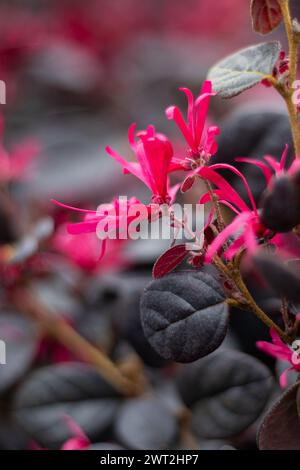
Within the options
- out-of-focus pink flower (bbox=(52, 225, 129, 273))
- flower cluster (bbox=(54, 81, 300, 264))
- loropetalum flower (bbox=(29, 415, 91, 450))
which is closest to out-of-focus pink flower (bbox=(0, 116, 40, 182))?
out-of-focus pink flower (bbox=(52, 225, 129, 273))

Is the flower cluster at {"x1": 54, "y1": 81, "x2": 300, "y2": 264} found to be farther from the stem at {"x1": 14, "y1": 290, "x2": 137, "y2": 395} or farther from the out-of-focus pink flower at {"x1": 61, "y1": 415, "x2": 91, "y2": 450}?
the stem at {"x1": 14, "y1": 290, "x2": 137, "y2": 395}

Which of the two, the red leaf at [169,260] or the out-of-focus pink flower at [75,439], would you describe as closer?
the red leaf at [169,260]

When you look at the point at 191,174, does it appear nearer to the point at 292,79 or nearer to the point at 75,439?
the point at 292,79

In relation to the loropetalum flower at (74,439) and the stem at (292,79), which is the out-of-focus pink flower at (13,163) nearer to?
the loropetalum flower at (74,439)

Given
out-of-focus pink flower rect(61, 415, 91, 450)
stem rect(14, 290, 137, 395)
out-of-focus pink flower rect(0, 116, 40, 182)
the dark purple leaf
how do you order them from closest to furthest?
1. the dark purple leaf
2. out-of-focus pink flower rect(61, 415, 91, 450)
3. stem rect(14, 290, 137, 395)
4. out-of-focus pink flower rect(0, 116, 40, 182)

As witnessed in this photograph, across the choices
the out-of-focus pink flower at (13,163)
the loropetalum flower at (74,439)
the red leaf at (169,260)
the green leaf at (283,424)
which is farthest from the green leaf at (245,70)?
the out-of-focus pink flower at (13,163)

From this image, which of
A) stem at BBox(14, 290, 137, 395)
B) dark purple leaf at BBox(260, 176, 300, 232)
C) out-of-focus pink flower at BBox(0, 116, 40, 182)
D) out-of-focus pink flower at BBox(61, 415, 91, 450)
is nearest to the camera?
dark purple leaf at BBox(260, 176, 300, 232)
